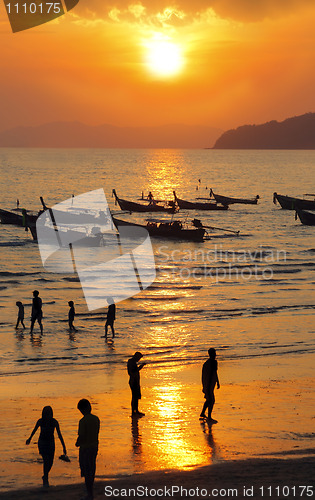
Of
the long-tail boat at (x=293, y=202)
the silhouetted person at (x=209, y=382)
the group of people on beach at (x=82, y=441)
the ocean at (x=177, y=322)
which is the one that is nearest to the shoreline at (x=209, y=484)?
the group of people on beach at (x=82, y=441)

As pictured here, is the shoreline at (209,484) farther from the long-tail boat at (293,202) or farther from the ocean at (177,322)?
the long-tail boat at (293,202)

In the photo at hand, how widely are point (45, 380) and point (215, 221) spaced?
5861 cm

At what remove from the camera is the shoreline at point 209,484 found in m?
9.02

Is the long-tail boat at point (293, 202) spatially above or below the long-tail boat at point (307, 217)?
above

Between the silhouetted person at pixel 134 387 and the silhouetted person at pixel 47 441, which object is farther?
the silhouetted person at pixel 134 387

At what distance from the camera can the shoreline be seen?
29.6 feet

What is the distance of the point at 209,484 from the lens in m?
9.34

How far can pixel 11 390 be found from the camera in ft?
52.1

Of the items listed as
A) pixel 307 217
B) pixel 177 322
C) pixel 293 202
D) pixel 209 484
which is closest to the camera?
pixel 209 484

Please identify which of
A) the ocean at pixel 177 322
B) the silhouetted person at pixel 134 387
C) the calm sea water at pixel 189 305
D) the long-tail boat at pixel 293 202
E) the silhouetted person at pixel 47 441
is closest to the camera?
the silhouetted person at pixel 47 441

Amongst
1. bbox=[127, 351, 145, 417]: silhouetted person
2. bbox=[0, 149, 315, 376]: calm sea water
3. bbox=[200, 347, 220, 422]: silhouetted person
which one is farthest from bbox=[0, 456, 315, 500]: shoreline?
bbox=[0, 149, 315, 376]: calm sea water

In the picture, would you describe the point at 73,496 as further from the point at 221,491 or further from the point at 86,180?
the point at 86,180

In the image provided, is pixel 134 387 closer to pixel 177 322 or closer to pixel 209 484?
pixel 209 484

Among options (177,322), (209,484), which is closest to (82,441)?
(209,484)
